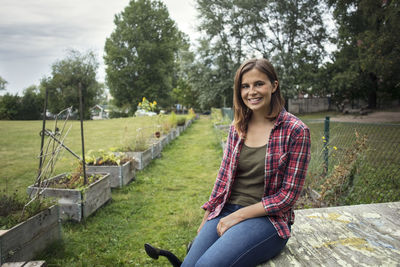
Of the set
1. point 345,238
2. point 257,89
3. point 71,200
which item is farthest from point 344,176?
point 71,200

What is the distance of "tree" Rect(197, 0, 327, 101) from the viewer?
19656mm

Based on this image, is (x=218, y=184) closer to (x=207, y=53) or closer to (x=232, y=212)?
(x=232, y=212)

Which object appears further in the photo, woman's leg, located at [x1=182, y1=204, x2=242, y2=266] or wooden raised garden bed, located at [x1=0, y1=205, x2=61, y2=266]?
wooden raised garden bed, located at [x1=0, y1=205, x2=61, y2=266]

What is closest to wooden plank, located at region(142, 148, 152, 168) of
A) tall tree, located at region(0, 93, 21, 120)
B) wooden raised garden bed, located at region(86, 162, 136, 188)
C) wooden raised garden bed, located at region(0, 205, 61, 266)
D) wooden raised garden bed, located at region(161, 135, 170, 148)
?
wooden raised garden bed, located at region(86, 162, 136, 188)

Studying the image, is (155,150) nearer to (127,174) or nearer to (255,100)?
(127,174)

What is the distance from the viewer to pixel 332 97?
22281mm

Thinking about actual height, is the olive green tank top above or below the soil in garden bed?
above

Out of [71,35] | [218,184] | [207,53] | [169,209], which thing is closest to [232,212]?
[218,184]

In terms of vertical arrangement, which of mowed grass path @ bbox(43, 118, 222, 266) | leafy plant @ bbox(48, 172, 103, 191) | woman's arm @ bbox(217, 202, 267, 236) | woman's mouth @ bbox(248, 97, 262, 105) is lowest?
→ mowed grass path @ bbox(43, 118, 222, 266)

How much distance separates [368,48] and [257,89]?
13662 millimetres

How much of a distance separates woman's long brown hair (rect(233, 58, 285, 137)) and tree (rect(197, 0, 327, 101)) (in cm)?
1853

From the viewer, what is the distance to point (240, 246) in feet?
4.65

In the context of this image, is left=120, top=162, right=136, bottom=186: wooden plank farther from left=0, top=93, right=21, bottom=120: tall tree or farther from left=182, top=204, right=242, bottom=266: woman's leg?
left=0, top=93, right=21, bottom=120: tall tree

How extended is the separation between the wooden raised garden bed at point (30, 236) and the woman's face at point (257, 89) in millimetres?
2233
